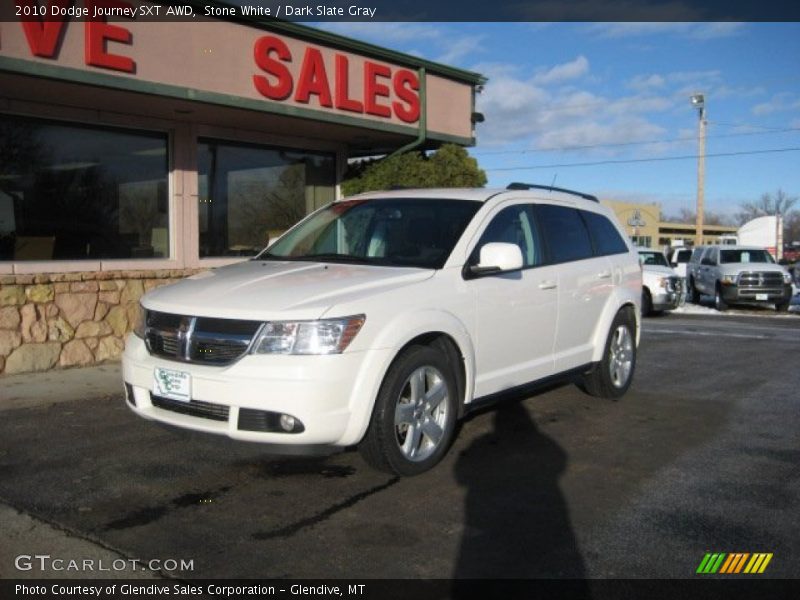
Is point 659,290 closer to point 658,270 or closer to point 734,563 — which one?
point 658,270

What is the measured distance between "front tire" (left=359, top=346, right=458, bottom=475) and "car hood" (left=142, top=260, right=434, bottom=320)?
1.63 ft

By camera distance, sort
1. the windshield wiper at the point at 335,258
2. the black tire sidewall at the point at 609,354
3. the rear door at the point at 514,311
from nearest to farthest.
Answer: the rear door at the point at 514,311
the windshield wiper at the point at 335,258
the black tire sidewall at the point at 609,354

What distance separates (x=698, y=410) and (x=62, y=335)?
6558 mm

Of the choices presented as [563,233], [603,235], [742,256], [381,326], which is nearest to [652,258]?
[742,256]

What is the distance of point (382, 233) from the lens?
5848 millimetres

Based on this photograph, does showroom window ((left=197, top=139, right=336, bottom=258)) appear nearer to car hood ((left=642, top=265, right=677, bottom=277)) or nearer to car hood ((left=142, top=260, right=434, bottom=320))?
car hood ((left=142, top=260, right=434, bottom=320))

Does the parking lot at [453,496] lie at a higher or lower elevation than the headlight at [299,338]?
lower

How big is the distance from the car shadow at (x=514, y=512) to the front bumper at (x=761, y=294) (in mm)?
15619

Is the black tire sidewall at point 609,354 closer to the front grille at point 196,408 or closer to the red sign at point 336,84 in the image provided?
the front grille at point 196,408

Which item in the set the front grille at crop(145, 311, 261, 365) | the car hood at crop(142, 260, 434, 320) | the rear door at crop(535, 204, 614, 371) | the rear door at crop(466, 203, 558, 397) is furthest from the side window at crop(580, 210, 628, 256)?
the front grille at crop(145, 311, 261, 365)

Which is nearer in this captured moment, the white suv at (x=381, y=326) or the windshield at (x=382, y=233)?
the white suv at (x=381, y=326)

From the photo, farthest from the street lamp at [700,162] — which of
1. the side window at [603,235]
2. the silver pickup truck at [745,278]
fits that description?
the side window at [603,235]

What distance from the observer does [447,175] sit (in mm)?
11000

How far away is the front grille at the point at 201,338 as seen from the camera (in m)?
4.35
